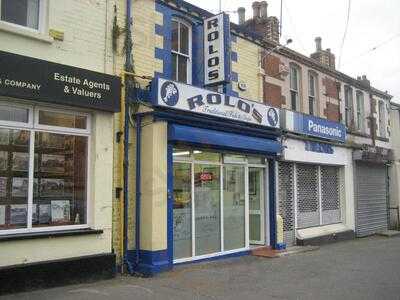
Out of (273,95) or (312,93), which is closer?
(273,95)

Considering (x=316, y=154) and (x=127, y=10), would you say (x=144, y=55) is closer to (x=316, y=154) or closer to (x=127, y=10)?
(x=127, y=10)

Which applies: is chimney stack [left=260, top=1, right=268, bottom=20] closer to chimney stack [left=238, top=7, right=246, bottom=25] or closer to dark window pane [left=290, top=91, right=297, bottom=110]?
chimney stack [left=238, top=7, right=246, bottom=25]

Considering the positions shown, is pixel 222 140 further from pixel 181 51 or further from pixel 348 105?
pixel 348 105

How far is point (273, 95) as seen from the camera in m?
15.0

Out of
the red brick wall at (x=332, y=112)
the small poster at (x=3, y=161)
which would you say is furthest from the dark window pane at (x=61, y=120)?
the red brick wall at (x=332, y=112)

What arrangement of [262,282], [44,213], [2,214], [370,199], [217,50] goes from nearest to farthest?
[2,214]
[44,213]
[262,282]
[217,50]
[370,199]

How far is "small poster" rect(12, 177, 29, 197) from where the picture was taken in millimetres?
8523

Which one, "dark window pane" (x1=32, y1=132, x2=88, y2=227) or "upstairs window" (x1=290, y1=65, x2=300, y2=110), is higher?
"upstairs window" (x1=290, y1=65, x2=300, y2=110)

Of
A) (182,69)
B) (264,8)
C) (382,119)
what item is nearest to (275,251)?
(182,69)

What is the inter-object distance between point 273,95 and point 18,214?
882 cm

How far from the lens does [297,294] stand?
838 centimetres

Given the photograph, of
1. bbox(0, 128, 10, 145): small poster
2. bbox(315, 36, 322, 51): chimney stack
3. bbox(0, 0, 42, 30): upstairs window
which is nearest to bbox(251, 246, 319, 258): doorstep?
bbox(0, 128, 10, 145): small poster

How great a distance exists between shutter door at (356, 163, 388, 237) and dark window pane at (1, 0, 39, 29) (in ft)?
42.6

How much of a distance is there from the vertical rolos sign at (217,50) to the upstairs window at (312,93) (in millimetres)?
6322
